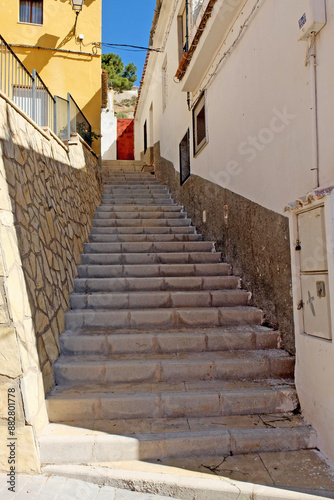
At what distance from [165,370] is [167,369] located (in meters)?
0.02

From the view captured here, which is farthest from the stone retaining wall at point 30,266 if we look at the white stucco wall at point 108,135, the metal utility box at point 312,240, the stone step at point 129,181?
the white stucco wall at point 108,135

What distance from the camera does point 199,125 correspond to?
724 centimetres

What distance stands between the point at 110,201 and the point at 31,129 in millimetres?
4134

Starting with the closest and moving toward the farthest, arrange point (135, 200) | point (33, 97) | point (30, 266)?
point (30, 266)
point (33, 97)
point (135, 200)

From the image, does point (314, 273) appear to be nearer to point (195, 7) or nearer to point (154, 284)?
point (154, 284)

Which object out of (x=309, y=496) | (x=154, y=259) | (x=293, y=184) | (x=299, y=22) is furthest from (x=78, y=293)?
(x=299, y=22)

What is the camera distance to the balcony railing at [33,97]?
4207 mm

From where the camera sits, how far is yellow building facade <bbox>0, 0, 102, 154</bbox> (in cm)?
900

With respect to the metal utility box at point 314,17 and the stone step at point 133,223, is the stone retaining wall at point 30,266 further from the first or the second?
the metal utility box at point 314,17

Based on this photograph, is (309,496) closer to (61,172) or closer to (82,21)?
(61,172)

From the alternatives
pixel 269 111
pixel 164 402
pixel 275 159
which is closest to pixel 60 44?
pixel 269 111

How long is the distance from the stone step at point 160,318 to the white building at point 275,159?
0.31m

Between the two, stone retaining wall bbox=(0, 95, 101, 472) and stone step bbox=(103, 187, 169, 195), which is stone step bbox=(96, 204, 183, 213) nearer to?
stone step bbox=(103, 187, 169, 195)

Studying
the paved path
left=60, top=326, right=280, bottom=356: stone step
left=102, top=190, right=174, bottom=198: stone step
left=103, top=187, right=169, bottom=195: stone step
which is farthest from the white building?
left=103, top=187, right=169, bottom=195: stone step
